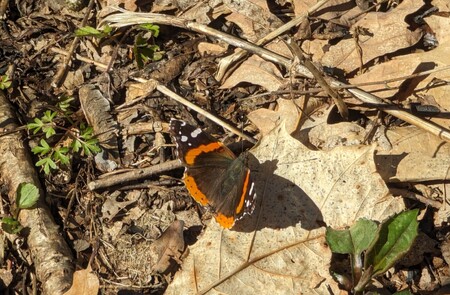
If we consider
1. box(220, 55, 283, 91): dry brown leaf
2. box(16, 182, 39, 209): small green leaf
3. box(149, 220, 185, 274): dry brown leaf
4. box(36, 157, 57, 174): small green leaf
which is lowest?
box(149, 220, 185, 274): dry brown leaf

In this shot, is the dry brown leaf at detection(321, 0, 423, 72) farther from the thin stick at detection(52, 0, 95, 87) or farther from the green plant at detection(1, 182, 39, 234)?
the green plant at detection(1, 182, 39, 234)

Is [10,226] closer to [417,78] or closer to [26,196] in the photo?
[26,196]

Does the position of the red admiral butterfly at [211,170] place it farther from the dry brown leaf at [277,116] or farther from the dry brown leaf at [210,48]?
the dry brown leaf at [210,48]

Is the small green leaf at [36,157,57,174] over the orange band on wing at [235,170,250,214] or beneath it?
beneath

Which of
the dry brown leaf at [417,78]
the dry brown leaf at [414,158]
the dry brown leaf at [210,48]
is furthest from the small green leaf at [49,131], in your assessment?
the dry brown leaf at [414,158]

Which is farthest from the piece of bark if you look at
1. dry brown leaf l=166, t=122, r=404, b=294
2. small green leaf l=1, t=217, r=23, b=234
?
dry brown leaf l=166, t=122, r=404, b=294
